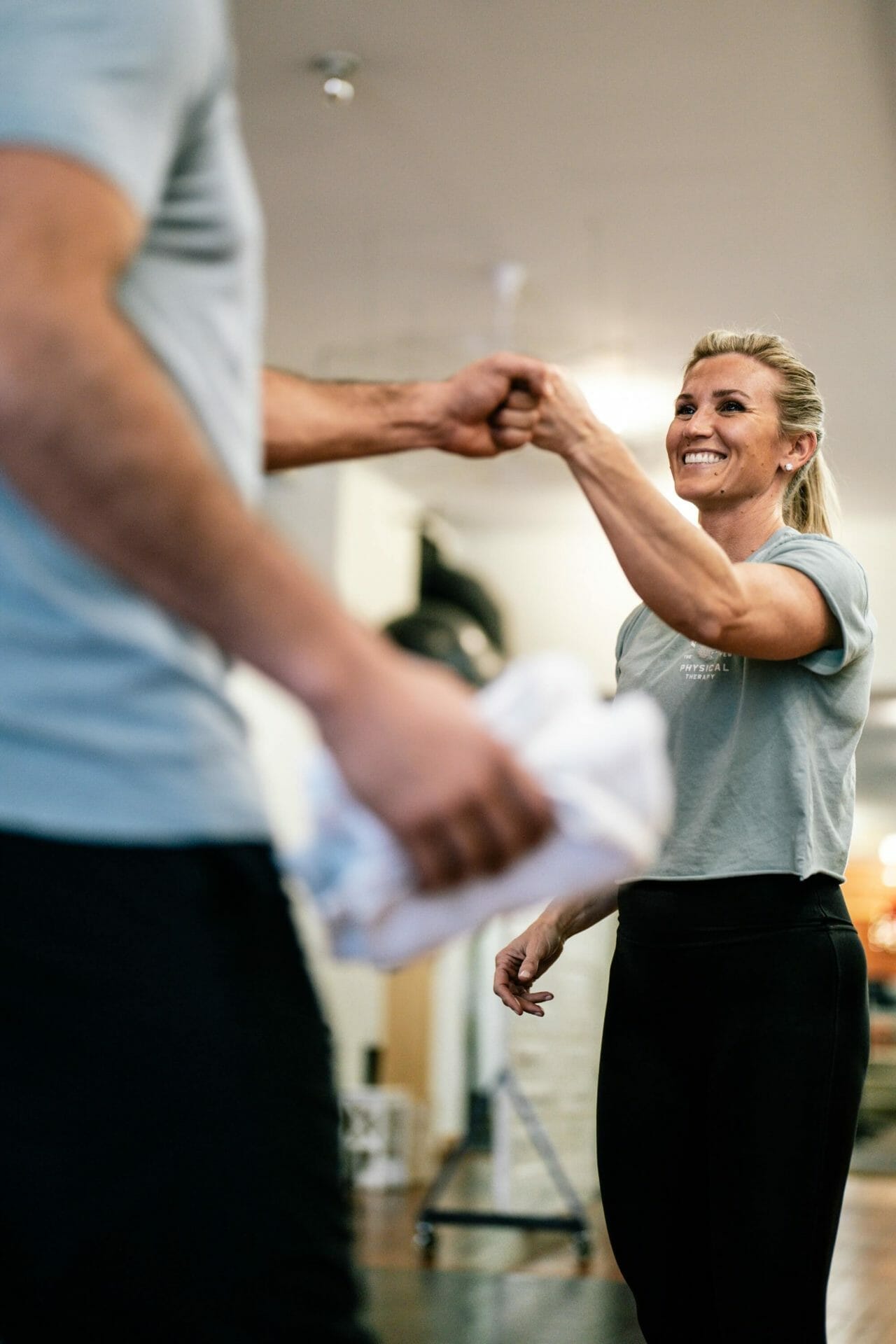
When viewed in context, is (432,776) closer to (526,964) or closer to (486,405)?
(486,405)

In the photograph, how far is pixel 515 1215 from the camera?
4586 mm

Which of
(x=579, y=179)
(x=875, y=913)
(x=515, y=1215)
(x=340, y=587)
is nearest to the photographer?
(x=579, y=179)

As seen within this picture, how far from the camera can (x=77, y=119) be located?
0.62 metres

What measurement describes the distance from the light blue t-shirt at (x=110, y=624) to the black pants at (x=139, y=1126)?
0.02 metres

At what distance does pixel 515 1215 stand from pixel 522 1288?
75 centimetres

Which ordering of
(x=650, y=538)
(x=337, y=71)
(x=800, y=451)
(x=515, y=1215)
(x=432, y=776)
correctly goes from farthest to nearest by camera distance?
(x=515, y=1215) → (x=337, y=71) → (x=800, y=451) → (x=650, y=538) → (x=432, y=776)

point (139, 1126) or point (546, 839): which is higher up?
point (546, 839)

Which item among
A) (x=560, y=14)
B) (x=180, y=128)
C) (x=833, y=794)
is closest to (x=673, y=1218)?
(x=833, y=794)

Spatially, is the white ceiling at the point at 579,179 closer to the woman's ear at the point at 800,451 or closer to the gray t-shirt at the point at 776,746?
the woman's ear at the point at 800,451

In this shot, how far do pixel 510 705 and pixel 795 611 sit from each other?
0.83 meters

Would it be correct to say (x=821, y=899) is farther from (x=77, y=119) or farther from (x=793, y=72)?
(x=793, y=72)

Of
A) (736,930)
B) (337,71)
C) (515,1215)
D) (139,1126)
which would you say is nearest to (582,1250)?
(515,1215)

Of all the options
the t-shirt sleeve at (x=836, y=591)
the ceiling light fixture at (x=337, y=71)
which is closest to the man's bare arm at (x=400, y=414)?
the t-shirt sleeve at (x=836, y=591)

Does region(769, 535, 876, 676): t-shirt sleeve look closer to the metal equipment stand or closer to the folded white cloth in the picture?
the folded white cloth
